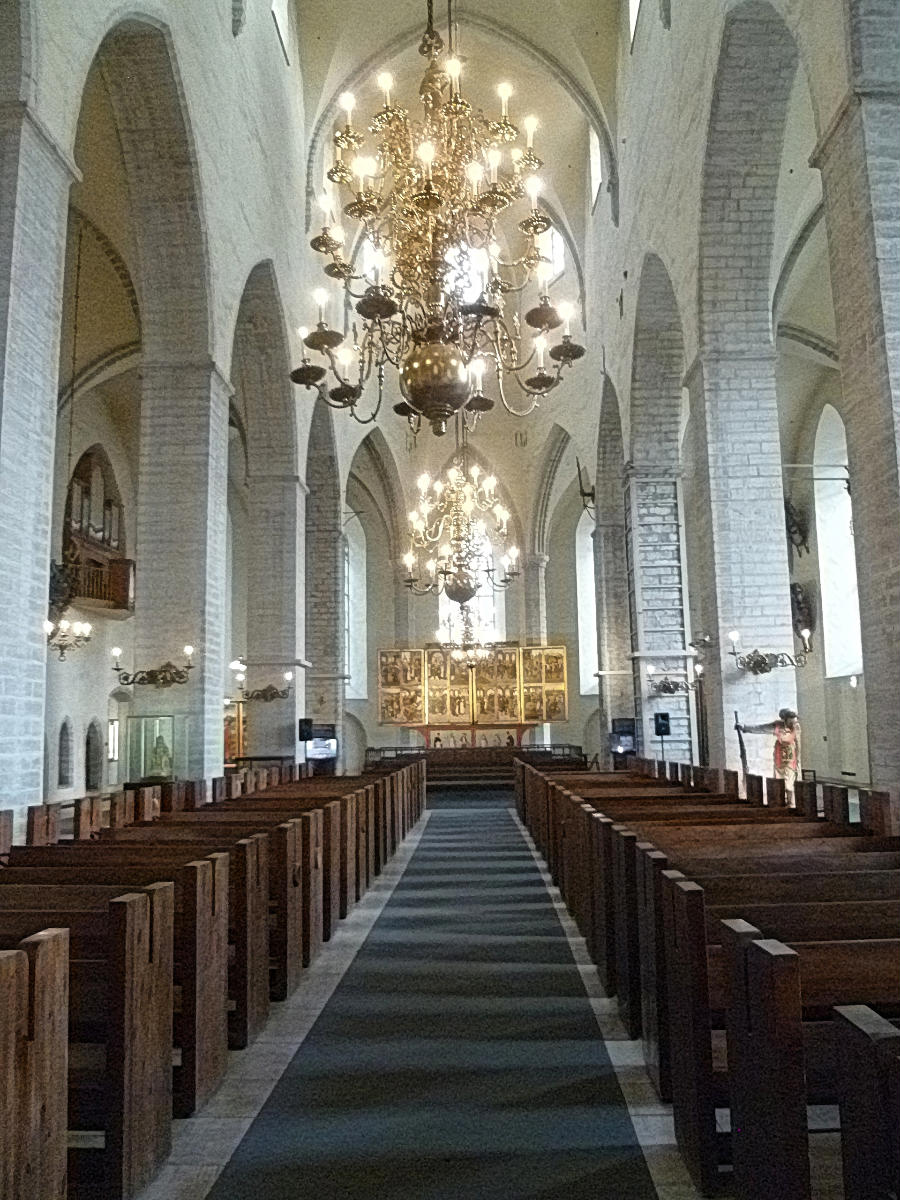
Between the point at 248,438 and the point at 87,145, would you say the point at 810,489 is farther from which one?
the point at 87,145

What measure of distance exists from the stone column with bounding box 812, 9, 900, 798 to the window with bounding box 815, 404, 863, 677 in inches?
550

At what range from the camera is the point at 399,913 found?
25.4ft

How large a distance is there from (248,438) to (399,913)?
36.7ft

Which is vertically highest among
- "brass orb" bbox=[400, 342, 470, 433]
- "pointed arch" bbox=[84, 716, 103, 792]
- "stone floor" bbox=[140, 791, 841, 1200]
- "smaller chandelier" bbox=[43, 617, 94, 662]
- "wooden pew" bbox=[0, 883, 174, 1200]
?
"brass orb" bbox=[400, 342, 470, 433]

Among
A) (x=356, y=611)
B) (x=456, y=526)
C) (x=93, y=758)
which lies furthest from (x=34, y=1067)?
(x=356, y=611)

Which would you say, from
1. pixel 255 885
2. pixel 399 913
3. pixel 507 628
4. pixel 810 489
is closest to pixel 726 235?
pixel 399 913

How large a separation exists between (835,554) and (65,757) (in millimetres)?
16821

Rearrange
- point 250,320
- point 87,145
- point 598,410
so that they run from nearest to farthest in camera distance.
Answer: point 87,145 < point 250,320 < point 598,410

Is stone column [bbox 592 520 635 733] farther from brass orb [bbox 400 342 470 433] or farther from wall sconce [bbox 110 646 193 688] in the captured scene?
brass orb [bbox 400 342 470 433]

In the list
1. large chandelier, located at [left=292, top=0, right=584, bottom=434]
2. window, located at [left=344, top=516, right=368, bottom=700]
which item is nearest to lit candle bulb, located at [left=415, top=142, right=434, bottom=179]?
large chandelier, located at [left=292, top=0, right=584, bottom=434]

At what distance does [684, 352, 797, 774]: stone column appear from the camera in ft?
35.3

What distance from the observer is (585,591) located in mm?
29453

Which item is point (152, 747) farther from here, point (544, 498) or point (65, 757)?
point (544, 498)

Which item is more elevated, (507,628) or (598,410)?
(598,410)
